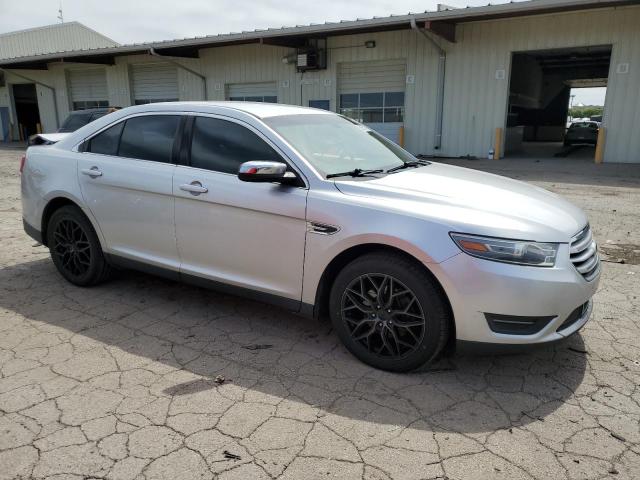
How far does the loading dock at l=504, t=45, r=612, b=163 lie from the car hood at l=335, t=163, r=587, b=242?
1621 cm

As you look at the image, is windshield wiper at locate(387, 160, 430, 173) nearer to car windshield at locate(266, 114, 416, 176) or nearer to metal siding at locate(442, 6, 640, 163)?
car windshield at locate(266, 114, 416, 176)

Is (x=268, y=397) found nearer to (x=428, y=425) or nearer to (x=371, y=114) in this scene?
(x=428, y=425)

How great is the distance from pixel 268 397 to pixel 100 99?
1086 inches

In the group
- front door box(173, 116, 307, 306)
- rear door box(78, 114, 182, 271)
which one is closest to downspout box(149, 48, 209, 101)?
rear door box(78, 114, 182, 271)

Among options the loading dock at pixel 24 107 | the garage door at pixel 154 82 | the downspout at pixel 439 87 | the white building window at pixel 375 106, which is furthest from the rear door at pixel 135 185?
the loading dock at pixel 24 107

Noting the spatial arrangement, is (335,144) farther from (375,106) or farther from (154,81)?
(154,81)

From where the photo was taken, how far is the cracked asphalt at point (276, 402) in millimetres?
2379

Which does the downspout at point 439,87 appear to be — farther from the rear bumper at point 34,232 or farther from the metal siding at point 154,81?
the rear bumper at point 34,232

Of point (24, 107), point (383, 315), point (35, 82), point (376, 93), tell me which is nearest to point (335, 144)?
point (383, 315)

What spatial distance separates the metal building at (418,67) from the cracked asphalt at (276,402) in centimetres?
1296

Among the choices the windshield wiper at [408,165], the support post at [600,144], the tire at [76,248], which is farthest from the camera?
the support post at [600,144]

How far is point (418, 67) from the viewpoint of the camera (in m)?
17.3

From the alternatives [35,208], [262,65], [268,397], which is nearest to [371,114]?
[262,65]

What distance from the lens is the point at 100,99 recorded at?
2667 centimetres
